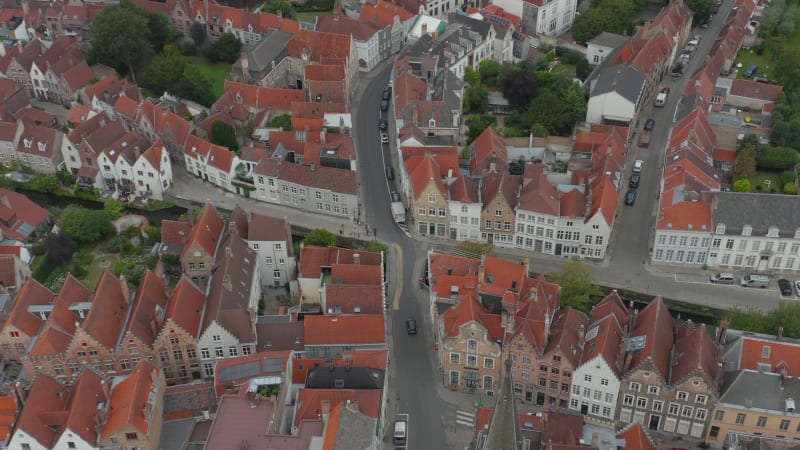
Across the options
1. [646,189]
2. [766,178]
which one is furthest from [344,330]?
[766,178]

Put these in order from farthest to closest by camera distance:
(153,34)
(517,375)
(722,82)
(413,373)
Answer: (153,34), (722,82), (413,373), (517,375)

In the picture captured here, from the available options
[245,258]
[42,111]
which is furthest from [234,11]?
A: [245,258]

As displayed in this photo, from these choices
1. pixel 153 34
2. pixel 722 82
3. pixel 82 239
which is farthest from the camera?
pixel 153 34

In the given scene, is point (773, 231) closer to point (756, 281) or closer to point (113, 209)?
point (756, 281)

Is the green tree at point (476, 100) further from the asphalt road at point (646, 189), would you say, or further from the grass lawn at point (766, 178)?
the grass lawn at point (766, 178)

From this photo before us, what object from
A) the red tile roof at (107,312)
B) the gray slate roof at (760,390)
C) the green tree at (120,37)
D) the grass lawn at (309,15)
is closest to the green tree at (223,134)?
the green tree at (120,37)

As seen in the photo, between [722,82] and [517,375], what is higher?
[722,82]

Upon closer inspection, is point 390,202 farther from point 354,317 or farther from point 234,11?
point 234,11
